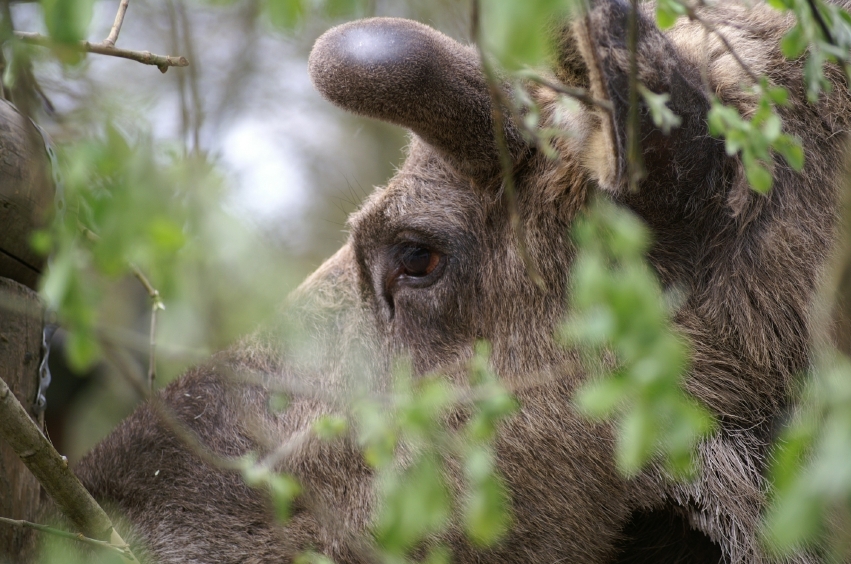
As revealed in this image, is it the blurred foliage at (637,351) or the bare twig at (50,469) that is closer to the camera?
the blurred foliage at (637,351)

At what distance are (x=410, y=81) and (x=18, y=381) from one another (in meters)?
1.69

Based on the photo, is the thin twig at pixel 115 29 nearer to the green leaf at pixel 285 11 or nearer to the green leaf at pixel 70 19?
the green leaf at pixel 285 11

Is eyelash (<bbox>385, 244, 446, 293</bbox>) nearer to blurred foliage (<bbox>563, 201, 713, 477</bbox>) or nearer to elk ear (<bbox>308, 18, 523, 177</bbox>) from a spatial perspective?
elk ear (<bbox>308, 18, 523, 177</bbox>)

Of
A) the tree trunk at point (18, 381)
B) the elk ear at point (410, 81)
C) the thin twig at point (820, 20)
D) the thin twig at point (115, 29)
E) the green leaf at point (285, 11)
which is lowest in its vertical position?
the tree trunk at point (18, 381)

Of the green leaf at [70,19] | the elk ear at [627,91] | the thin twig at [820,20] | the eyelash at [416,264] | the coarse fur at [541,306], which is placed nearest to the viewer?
the green leaf at [70,19]

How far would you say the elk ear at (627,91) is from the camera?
268 cm

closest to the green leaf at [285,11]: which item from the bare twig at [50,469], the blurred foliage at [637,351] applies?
the blurred foliage at [637,351]

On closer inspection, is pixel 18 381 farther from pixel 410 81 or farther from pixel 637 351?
pixel 637 351

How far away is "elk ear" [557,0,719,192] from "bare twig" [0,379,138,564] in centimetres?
178

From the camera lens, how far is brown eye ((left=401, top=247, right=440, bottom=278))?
3.53 meters

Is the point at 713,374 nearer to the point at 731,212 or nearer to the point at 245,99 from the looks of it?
the point at 731,212

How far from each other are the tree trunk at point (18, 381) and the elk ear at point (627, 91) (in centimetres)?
197

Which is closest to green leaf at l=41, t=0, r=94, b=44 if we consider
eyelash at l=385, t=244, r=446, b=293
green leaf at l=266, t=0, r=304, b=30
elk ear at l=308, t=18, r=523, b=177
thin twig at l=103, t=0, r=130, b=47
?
green leaf at l=266, t=0, r=304, b=30

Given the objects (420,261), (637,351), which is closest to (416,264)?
(420,261)
